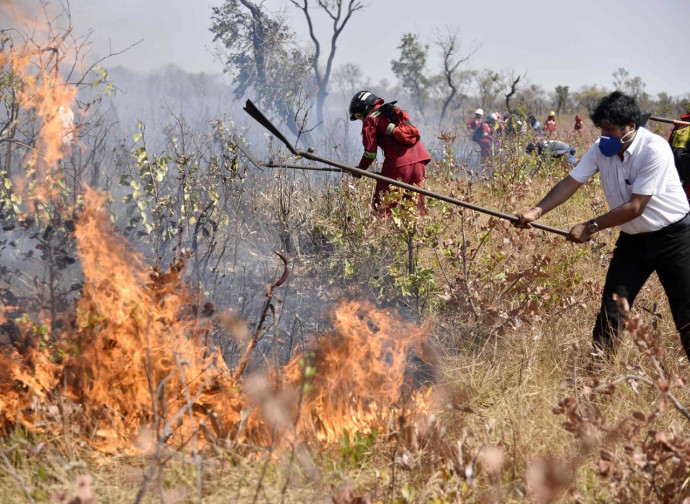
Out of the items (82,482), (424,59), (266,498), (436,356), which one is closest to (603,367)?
(436,356)

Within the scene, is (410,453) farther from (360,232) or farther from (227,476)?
(360,232)

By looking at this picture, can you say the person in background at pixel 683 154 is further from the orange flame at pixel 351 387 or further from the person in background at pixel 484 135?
the person in background at pixel 484 135

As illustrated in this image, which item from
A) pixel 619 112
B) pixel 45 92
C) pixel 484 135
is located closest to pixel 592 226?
pixel 619 112

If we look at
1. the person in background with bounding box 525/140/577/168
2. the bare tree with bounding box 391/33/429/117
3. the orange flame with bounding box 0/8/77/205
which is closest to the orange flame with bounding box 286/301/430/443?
the orange flame with bounding box 0/8/77/205

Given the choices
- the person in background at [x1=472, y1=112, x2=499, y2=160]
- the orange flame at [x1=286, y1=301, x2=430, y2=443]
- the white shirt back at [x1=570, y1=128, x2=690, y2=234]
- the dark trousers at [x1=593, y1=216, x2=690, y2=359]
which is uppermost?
the person in background at [x1=472, y1=112, x2=499, y2=160]

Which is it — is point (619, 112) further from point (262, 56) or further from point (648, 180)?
point (262, 56)

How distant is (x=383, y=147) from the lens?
5.81 metres

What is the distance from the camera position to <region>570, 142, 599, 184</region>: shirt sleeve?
3336 millimetres

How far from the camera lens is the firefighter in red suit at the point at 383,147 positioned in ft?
18.3

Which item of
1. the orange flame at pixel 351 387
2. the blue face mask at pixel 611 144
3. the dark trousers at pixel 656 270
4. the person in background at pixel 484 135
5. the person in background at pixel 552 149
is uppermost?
the person in background at pixel 484 135

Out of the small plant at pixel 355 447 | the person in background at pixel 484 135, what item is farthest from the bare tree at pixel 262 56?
the small plant at pixel 355 447

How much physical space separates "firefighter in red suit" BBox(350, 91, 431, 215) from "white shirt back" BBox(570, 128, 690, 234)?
2.57 meters

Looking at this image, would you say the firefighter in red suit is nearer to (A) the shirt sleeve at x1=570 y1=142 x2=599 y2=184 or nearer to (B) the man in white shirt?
(A) the shirt sleeve at x1=570 y1=142 x2=599 y2=184

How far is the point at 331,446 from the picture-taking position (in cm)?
259
